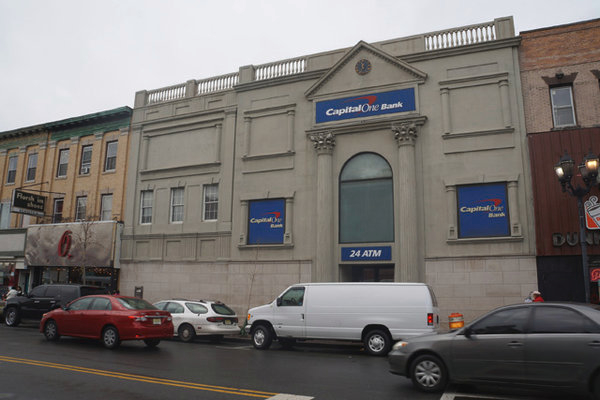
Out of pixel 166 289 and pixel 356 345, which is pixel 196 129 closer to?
pixel 166 289

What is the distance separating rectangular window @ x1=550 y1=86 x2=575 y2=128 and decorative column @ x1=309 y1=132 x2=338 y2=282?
30.2 ft

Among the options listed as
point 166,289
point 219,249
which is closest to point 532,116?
point 219,249

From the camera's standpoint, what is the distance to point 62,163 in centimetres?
2969

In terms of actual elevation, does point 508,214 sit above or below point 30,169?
below

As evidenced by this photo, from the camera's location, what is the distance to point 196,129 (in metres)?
25.2

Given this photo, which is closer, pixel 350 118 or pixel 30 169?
pixel 350 118

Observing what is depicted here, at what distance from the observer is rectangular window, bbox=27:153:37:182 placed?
30734mm

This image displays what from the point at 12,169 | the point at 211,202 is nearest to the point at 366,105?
the point at 211,202

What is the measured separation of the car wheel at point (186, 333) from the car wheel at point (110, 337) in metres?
3.41

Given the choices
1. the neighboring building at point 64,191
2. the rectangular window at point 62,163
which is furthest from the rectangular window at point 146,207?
the rectangular window at point 62,163

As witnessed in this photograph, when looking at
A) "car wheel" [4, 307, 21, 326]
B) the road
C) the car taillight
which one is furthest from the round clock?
"car wheel" [4, 307, 21, 326]

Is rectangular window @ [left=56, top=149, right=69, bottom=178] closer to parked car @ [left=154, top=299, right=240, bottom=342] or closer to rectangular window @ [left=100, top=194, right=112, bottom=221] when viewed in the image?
rectangular window @ [left=100, top=194, right=112, bottom=221]

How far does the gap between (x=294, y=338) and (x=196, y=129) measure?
1458 centimetres

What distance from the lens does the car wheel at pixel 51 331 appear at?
14.3 metres
